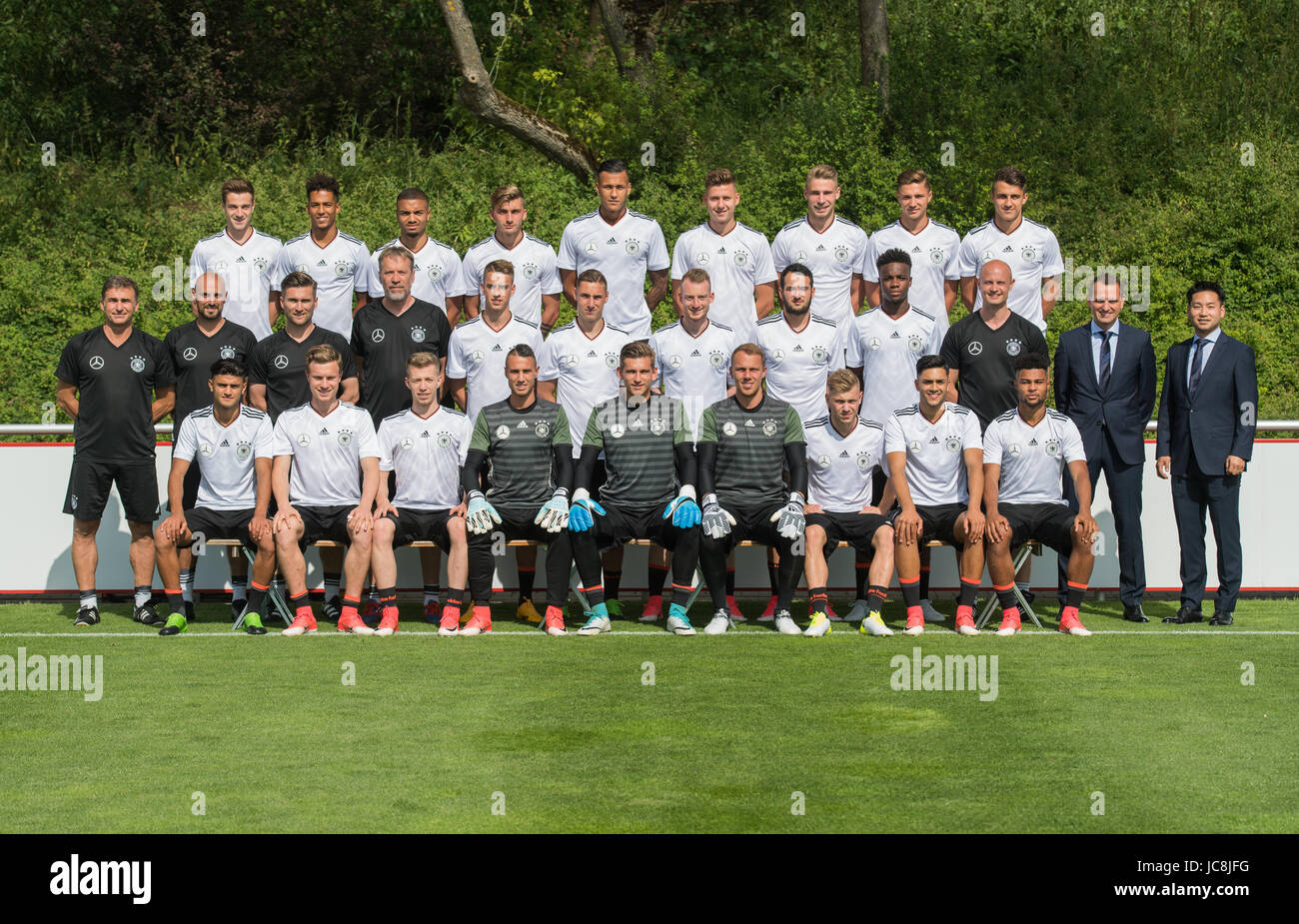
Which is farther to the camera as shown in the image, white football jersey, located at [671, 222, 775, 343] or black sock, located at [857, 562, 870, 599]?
white football jersey, located at [671, 222, 775, 343]

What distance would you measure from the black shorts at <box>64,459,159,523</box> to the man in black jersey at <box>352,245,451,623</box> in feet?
5.39

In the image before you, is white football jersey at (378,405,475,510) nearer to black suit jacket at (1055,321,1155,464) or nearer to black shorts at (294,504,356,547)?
black shorts at (294,504,356,547)

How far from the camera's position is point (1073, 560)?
10.6 metres

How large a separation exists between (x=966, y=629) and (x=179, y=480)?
5.37m

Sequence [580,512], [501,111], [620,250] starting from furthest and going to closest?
1. [501,111]
2. [620,250]
3. [580,512]

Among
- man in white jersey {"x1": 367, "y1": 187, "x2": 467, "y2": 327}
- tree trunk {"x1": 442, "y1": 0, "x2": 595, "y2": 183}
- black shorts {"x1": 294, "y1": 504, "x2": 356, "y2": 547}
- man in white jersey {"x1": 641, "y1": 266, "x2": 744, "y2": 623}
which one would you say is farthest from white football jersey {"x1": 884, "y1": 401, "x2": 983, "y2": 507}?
tree trunk {"x1": 442, "y1": 0, "x2": 595, "y2": 183}

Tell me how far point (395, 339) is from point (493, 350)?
715 mm

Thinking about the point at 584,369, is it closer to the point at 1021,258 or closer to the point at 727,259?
the point at 727,259

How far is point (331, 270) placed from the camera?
11984mm

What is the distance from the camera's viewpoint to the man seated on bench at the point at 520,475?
10.6 m

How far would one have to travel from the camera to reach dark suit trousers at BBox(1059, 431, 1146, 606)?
449 inches

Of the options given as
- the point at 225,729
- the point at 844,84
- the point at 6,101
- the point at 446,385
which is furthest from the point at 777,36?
the point at 225,729

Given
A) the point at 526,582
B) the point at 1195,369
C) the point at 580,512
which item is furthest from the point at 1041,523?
the point at 526,582

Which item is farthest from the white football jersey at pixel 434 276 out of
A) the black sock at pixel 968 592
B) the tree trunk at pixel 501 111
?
the tree trunk at pixel 501 111
